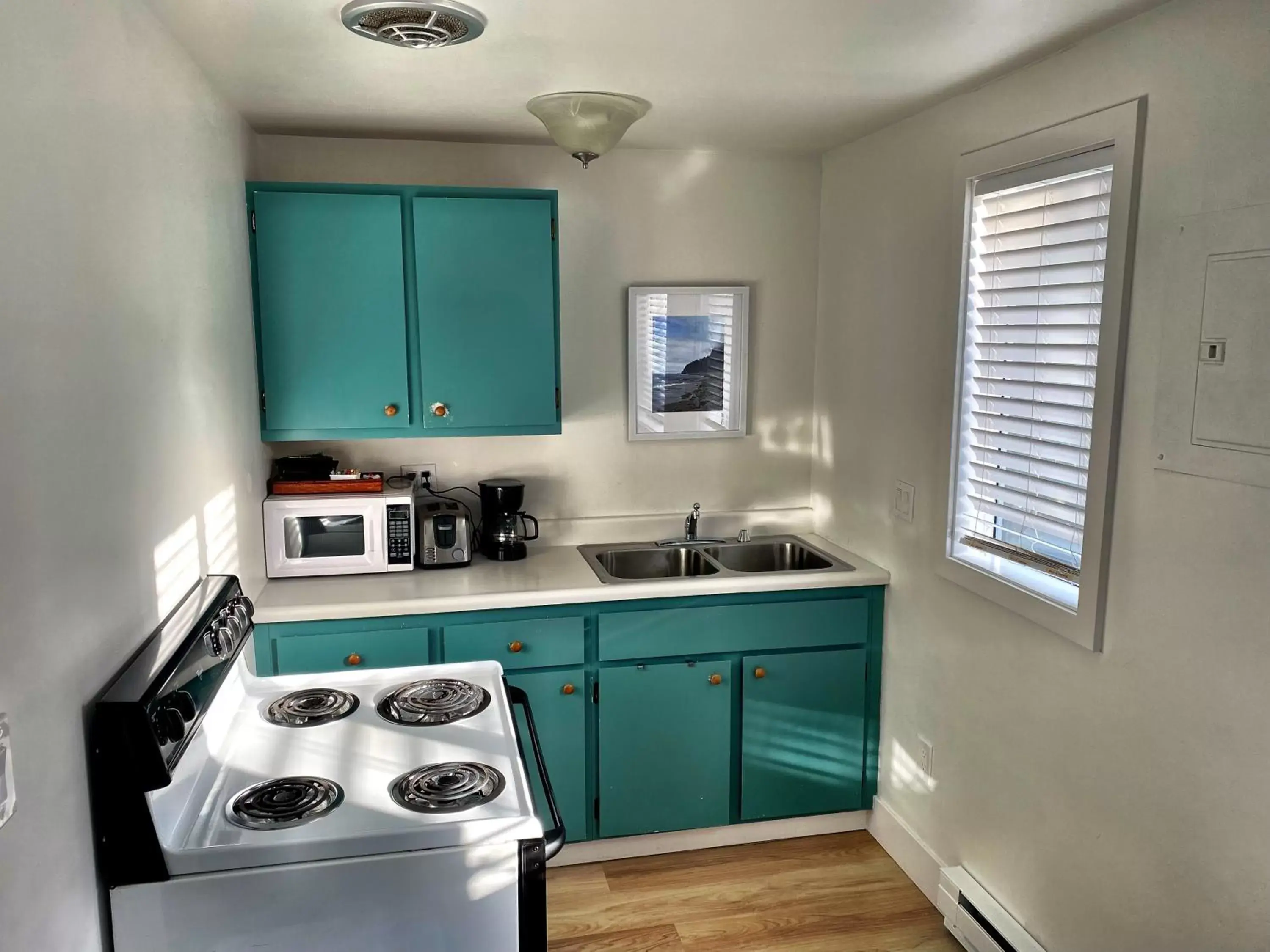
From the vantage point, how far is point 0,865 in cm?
115

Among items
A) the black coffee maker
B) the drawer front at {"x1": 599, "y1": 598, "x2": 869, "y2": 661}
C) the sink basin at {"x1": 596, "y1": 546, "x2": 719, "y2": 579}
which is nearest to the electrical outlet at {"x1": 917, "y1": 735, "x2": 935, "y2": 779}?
the drawer front at {"x1": 599, "y1": 598, "x2": 869, "y2": 661}

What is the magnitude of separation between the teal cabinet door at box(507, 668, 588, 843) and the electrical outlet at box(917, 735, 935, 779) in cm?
104

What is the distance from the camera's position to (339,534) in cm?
296

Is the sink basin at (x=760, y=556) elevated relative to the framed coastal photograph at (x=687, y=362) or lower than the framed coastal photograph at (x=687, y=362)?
lower

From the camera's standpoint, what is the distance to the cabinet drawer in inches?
109

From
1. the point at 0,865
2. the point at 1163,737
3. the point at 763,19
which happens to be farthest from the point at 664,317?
the point at 0,865

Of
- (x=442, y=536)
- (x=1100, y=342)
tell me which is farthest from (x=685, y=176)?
(x=1100, y=342)

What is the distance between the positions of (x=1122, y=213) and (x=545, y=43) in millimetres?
1298

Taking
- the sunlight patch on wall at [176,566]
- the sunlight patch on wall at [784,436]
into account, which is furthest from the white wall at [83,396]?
the sunlight patch on wall at [784,436]

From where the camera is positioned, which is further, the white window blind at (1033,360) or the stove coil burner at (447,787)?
the white window blind at (1033,360)

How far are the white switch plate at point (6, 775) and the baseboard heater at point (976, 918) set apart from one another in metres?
2.23

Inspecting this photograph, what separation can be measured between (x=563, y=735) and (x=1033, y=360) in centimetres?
173

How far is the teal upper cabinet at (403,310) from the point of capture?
111 inches

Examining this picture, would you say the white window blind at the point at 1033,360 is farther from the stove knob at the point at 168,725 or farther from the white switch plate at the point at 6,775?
the white switch plate at the point at 6,775
